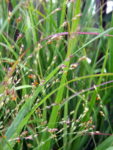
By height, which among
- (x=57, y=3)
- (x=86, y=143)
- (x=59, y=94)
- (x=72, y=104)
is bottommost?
(x=86, y=143)

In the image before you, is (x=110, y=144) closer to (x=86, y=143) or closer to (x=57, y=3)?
(x=86, y=143)

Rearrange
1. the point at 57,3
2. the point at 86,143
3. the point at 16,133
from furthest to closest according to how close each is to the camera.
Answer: the point at 57,3, the point at 86,143, the point at 16,133

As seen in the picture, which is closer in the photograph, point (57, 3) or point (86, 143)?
point (86, 143)

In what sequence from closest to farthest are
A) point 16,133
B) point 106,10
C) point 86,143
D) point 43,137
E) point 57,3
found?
point 16,133 < point 43,137 < point 86,143 < point 57,3 < point 106,10

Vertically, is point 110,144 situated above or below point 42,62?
below

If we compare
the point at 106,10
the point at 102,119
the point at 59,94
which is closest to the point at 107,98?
the point at 102,119

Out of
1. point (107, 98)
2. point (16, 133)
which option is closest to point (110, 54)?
point (107, 98)

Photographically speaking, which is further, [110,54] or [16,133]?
[110,54]

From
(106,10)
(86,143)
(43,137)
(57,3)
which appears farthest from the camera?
(106,10)

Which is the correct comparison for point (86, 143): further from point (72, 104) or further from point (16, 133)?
point (16, 133)
